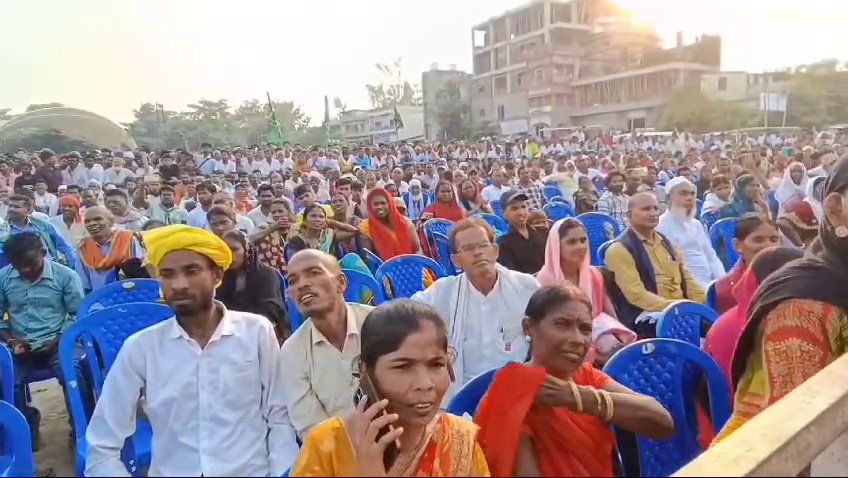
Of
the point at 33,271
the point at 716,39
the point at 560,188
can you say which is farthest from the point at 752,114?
the point at 33,271

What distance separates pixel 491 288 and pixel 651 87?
148 feet

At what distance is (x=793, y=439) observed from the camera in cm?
109

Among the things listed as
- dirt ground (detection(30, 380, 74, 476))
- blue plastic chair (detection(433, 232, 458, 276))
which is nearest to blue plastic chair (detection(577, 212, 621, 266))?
blue plastic chair (detection(433, 232, 458, 276))

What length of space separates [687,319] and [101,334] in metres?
2.91

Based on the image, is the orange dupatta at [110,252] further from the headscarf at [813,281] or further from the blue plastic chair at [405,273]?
the headscarf at [813,281]

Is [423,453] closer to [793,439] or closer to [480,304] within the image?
[793,439]

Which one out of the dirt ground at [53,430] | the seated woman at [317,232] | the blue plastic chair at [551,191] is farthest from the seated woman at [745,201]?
the dirt ground at [53,430]

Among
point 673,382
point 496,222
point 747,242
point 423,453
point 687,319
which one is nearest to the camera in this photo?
point 423,453

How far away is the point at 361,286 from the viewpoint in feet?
13.9

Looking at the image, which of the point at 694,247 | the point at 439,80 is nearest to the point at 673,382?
the point at 694,247

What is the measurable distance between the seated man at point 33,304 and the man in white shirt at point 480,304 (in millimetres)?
2384

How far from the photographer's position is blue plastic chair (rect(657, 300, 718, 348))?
323 centimetres

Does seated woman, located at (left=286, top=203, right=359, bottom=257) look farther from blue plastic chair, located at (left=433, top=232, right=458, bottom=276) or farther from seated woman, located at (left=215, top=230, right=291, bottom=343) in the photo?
seated woman, located at (left=215, top=230, right=291, bottom=343)

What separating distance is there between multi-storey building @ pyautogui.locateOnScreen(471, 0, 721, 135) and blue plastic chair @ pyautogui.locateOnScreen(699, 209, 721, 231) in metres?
36.6
